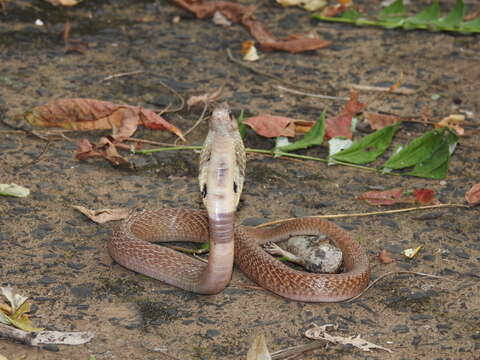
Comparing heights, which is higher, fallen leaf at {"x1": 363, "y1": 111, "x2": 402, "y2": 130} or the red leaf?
fallen leaf at {"x1": 363, "y1": 111, "x2": 402, "y2": 130}

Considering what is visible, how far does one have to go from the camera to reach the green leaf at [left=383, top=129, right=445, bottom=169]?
4.96 meters

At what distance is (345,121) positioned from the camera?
216 inches

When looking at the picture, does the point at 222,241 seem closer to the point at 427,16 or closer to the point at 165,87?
the point at 165,87

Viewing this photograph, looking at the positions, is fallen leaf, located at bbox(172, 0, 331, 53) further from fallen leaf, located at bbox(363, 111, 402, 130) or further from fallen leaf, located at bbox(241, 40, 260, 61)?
fallen leaf, located at bbox(363, 111, 402, 130)

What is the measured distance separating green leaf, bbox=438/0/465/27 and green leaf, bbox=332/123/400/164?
1983 millimetres

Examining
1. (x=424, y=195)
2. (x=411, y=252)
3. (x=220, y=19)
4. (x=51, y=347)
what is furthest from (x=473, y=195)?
(x=220, y=19)

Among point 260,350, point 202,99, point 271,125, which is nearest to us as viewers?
point 260,350

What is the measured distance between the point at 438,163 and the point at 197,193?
4.95 feet

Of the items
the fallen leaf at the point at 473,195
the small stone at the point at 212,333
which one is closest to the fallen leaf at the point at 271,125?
the fallen leaf at the point at 473,195

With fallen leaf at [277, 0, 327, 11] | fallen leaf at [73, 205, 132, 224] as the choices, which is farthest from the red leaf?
fallen leaf at [277, 0, 327, 11]

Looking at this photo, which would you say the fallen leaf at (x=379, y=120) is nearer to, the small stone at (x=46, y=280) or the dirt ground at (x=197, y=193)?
the dirt ground at (x=197, y=193)

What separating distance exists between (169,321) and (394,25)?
4268 millimetres

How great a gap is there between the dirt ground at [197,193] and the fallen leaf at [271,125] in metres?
0.14

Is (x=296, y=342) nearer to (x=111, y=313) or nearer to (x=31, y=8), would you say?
(x=111, y=313)
